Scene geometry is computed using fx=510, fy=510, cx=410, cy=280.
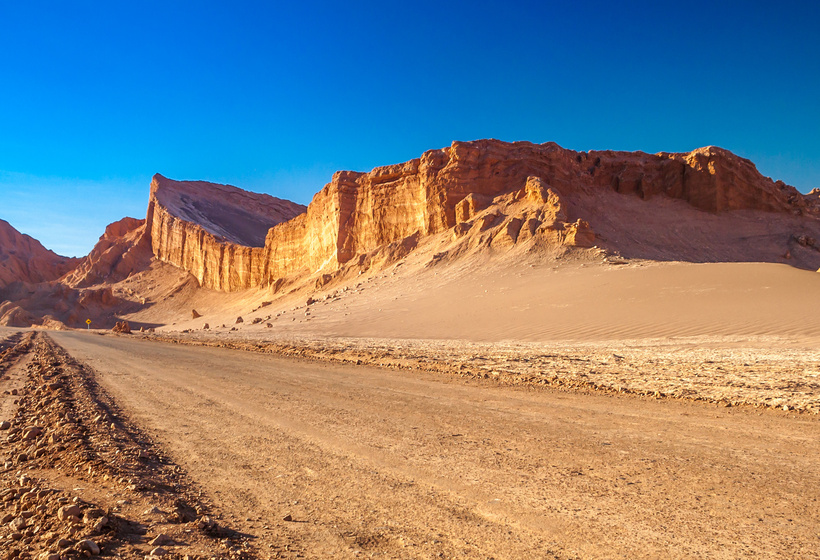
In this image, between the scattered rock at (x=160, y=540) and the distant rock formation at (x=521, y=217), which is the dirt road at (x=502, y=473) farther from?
the distant rock formation at (x=521, y=217)

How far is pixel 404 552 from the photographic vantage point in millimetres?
3010

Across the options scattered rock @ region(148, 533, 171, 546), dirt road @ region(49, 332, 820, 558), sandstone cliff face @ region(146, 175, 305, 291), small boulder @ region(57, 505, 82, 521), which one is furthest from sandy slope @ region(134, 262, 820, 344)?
sandstone cliff face @ region(146, 175, 305, 291)

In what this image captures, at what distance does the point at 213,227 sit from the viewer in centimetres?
7744

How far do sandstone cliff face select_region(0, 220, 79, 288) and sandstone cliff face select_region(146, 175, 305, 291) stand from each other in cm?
2083

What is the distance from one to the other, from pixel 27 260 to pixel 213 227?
107ft

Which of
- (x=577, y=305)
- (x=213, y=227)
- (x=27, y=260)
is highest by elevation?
(x=213, y=227)

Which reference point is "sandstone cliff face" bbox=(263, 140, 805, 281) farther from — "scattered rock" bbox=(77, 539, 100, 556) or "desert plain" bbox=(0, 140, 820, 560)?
"scattered rock" bbox=(77, 539, 100, 556)

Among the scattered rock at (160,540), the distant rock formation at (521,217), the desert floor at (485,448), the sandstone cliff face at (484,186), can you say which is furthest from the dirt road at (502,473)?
the sandstone cliff face at (484,186)

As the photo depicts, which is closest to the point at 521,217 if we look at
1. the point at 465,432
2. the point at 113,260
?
the point at 465,432

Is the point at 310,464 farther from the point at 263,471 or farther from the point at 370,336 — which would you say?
the point at 370,336

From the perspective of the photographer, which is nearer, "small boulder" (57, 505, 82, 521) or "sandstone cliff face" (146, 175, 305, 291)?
"small boulder" (57, 505, 82, 521)

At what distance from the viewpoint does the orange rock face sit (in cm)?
3888

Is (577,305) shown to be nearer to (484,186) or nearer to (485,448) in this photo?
(485,448)

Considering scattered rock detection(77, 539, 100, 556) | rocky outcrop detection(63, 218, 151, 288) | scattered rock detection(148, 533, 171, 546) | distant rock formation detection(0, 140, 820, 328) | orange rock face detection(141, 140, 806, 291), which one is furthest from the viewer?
rocky outcrop detection(63, 218, 151, 288)
